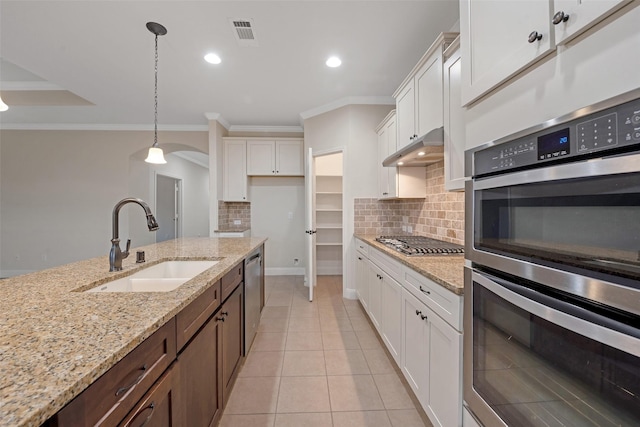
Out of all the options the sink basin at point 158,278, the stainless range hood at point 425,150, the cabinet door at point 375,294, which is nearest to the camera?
the sink basin at point 158,278

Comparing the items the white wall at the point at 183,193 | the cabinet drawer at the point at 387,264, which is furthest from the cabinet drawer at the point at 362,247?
the white wall at the point at 183,193

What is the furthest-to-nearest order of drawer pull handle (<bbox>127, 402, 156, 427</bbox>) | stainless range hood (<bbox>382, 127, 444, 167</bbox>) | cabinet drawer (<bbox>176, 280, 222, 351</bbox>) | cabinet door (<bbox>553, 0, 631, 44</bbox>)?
stainless range hood (<bbox>382, 127, 444, 167</bbox>), cabinet drawer (<bbox>176, 280, 222, 351</bbox>), drawer pull handle (<bbox>127, 402, 156, 427</bbox>), cabinet door (<bbox>553, 0, 631, 44</bbox>)

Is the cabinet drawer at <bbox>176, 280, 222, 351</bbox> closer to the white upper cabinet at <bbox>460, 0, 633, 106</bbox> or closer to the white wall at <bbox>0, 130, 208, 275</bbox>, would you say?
the white upper cabinet at <bbox>460, 0, 633, 106</bbox>

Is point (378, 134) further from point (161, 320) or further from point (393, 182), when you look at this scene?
point (161, 320)

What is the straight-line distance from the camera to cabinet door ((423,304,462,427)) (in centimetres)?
111

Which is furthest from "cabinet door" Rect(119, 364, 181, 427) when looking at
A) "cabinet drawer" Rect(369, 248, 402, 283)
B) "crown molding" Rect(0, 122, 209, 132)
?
"crown molding" Rect(0, 122, 209, 132)

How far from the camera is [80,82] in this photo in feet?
10.3

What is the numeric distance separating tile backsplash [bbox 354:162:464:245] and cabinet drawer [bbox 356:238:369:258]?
0.86ft

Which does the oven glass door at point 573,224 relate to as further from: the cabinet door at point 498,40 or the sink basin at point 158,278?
the sink basin at point 158,278

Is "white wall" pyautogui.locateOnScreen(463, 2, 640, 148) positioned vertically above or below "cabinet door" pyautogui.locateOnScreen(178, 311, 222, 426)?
above

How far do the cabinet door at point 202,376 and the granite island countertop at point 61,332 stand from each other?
24cm

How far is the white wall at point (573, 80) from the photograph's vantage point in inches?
21.4

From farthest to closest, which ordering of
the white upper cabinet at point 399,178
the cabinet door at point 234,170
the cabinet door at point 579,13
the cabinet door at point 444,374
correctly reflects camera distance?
the cabinet door at point 234,170 < the white upper cabinet at point 399,178 < the cabinet door at point 444,374 < the cabinet door at point 579,13

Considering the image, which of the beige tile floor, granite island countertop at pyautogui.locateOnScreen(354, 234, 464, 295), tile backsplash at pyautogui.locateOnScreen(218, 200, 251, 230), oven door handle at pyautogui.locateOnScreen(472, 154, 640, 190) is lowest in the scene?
the beige tile floor
